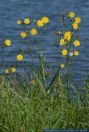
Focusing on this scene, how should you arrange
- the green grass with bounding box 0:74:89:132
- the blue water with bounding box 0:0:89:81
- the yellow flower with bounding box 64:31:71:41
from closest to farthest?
1. the green grass with bounding box 0:74:89:132
2. the yellow flower with bounding box 64:31:71:41
3. the blue water with bounding box 0:0:89:81

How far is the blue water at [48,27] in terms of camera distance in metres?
12.2

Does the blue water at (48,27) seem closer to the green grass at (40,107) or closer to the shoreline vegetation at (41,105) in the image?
the shoreline vegetation at (41,105)

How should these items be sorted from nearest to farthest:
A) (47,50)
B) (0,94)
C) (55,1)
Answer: (0,94) < (47,50) < (55,1)

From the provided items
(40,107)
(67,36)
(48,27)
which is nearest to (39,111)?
(40,107)

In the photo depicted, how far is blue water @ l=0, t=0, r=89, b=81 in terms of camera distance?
40.2ft

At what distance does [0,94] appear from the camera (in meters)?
6.26

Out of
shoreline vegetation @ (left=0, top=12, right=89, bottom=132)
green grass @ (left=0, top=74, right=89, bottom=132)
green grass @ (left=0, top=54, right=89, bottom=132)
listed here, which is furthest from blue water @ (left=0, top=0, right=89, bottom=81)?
green grass @ (left=0, top=74, right=89, bottom=132)

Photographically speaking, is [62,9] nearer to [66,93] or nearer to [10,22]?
[10,22]

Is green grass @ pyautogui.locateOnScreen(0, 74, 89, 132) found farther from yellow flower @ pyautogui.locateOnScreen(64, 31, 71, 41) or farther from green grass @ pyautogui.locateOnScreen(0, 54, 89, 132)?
yellow flower @ pyautogui.locateOnScreen(64, 31, 71, 41)

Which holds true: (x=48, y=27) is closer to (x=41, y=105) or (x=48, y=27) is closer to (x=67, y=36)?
(x=67, y=36)

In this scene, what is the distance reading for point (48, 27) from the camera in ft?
51.1

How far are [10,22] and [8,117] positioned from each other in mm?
11038

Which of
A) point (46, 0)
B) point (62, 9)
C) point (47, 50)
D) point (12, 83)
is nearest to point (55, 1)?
point (46, 0)

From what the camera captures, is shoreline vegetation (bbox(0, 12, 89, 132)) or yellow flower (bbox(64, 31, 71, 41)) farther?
yellow flower (bbox(64, 31, 71, 41))
